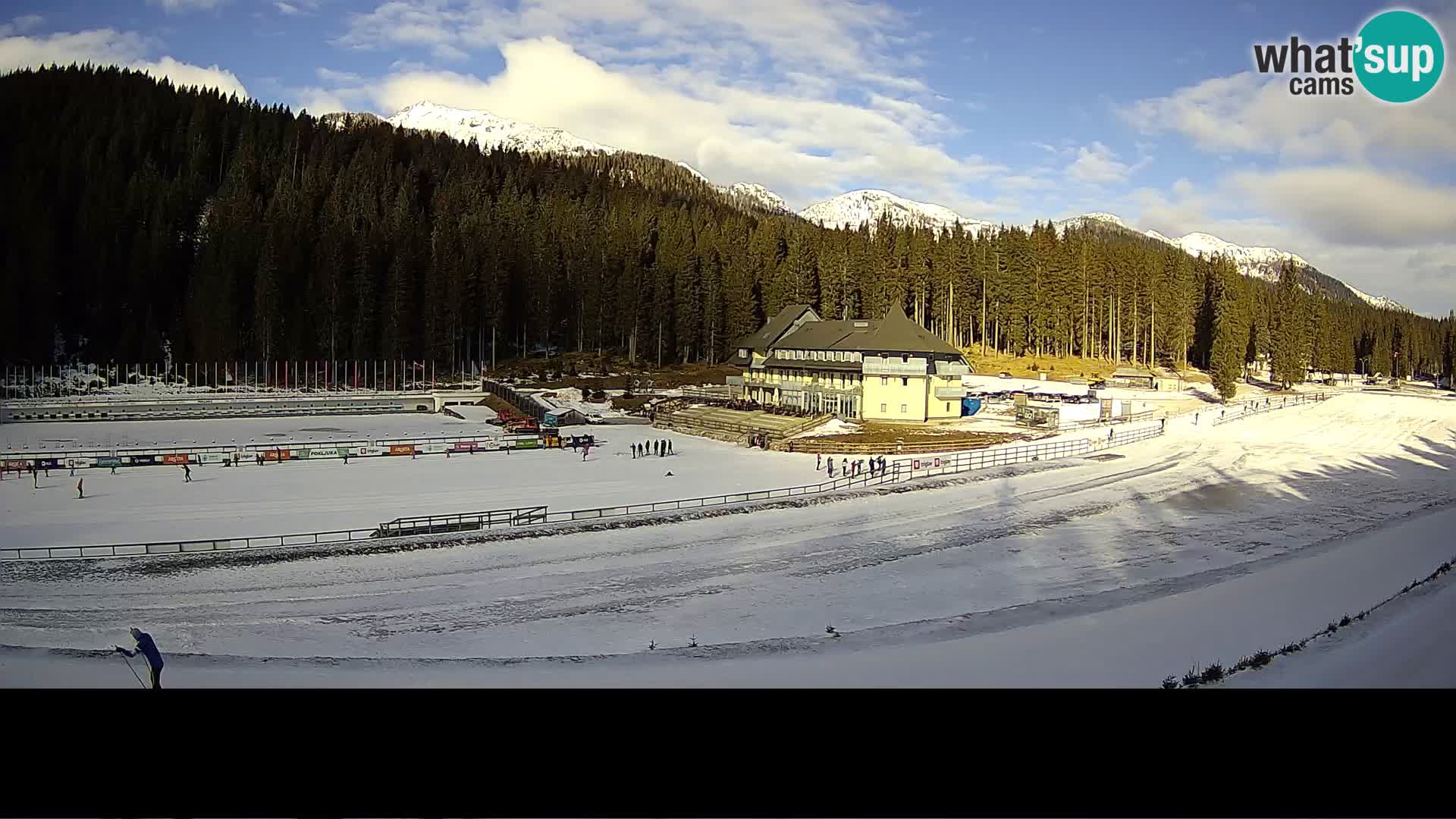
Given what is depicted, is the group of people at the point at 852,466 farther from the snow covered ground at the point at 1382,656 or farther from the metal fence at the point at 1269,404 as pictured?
the metal fence at the point at 1269,404

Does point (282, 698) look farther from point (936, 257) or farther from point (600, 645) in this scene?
point (936, 257)

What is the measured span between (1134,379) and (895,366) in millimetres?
31419

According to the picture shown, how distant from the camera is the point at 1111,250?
84.4 m

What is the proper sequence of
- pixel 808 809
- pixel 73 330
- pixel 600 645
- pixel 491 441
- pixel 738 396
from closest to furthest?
pixel 808 809
pixel 600 645
pixel 491 441
pixel 738 396
pixel 73 330

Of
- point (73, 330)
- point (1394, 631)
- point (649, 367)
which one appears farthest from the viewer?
point (649, 367)

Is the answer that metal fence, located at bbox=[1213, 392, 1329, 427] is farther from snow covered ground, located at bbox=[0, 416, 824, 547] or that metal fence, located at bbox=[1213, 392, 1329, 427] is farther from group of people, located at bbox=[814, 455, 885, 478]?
snow covered ground, located at bbox=[0, 416, 824, 547]

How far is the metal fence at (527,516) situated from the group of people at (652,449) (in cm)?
915

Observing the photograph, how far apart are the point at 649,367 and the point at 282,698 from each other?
249 feet

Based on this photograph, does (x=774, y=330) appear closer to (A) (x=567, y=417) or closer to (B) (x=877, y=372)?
(B) (x=877, y=372)

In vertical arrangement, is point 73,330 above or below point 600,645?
above

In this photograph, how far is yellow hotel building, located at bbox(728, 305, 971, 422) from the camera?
1842 inches

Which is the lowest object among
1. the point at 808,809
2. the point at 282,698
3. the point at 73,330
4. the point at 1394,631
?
the point at 1394,631

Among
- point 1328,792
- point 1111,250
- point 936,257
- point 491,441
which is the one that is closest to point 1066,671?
point 1328,792

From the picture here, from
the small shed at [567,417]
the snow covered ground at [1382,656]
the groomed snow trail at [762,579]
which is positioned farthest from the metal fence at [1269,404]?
the snow covered ground at [1382,656]
